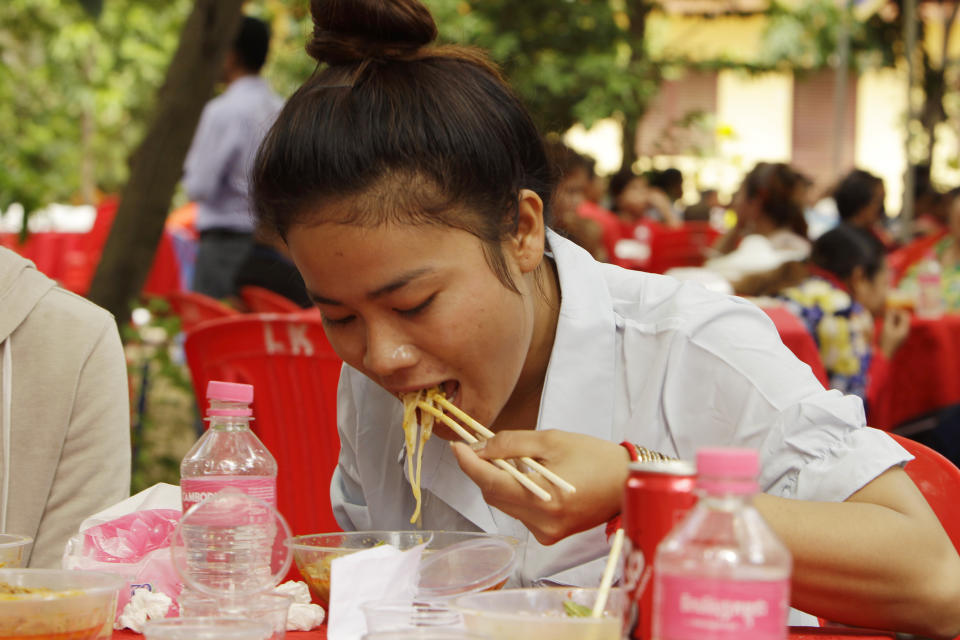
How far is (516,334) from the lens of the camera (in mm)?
1849

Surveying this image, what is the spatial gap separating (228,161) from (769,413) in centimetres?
491

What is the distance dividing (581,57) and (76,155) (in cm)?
930

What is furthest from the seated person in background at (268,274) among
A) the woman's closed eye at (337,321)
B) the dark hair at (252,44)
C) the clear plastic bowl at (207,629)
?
the clear plastic bowl at (207,629)

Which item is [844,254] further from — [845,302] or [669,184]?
[669,184]

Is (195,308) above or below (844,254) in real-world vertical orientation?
below

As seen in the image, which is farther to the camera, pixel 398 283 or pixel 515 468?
pixel 398 283

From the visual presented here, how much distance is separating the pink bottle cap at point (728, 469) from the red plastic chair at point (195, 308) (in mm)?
3553

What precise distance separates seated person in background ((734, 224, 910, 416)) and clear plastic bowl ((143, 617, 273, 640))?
389cm

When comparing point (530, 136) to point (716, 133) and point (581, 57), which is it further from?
point (716, 133)

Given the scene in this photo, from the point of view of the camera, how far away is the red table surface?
1.45 meters

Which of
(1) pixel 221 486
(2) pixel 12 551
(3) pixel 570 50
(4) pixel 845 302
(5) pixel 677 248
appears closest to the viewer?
(2) pixel 12 551

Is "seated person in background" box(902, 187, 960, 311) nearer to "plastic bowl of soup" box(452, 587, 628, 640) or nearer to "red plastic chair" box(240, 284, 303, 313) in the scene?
"red plastic chair" box(240, 284, 303, 313)

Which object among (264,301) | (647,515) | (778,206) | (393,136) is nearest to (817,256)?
(778,206)

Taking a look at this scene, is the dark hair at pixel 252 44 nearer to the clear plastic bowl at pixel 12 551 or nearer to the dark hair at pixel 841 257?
the dark hair at pixel 841 257
